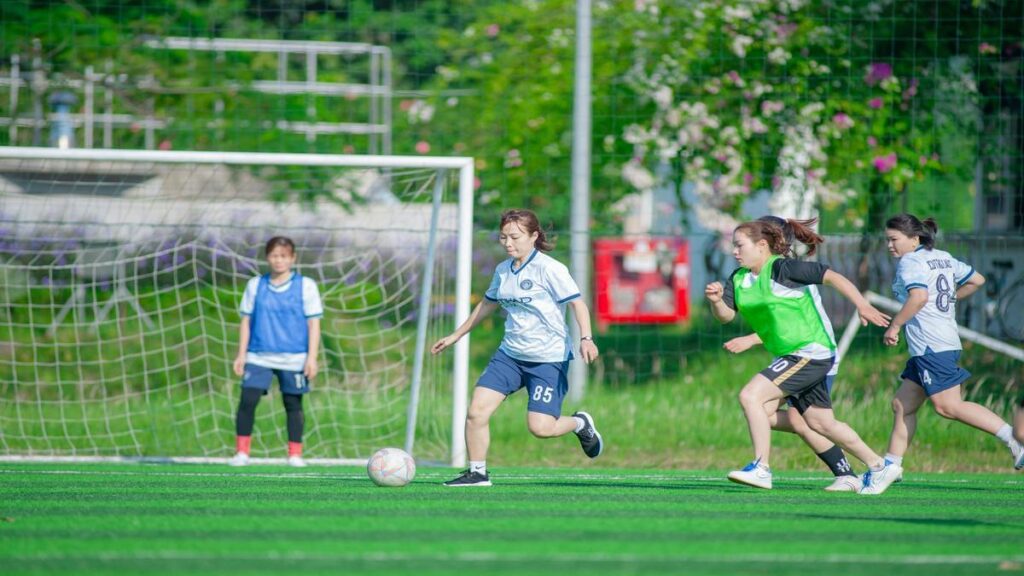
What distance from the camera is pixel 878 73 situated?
12094 mm

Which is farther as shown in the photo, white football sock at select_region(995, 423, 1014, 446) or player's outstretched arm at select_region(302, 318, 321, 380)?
player's outstretched arm at select_region(302, 318, 321, 380)

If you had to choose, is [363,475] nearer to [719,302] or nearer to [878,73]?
[719,302]

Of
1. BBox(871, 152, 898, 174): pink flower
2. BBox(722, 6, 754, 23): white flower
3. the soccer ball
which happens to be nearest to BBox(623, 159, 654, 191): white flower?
BBox(722, 6, 754, 23): white flower

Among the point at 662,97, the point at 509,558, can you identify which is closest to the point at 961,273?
the point at 509,558

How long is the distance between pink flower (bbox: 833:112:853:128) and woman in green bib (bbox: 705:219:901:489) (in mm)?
5525

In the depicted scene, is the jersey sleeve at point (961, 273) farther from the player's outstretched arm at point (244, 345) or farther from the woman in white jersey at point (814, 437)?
the player's outstretched arm at point (244, 345)

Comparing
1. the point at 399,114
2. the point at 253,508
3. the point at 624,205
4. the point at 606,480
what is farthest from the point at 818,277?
the point at 399,114

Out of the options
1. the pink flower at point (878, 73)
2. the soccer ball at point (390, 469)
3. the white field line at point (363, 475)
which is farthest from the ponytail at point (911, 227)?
the pink flower at point (878, 73)

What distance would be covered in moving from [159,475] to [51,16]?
7.92 m

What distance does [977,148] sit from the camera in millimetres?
12164

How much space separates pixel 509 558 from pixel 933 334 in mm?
4048

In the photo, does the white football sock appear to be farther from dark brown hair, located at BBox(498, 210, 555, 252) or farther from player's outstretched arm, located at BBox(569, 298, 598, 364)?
dark brown hair, located at BBox(498, 210, 555, 252)

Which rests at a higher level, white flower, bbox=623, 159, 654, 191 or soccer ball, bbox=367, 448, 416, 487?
white flower, bbox=623, 159, 654, 191

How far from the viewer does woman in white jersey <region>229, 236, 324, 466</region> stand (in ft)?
29.4
